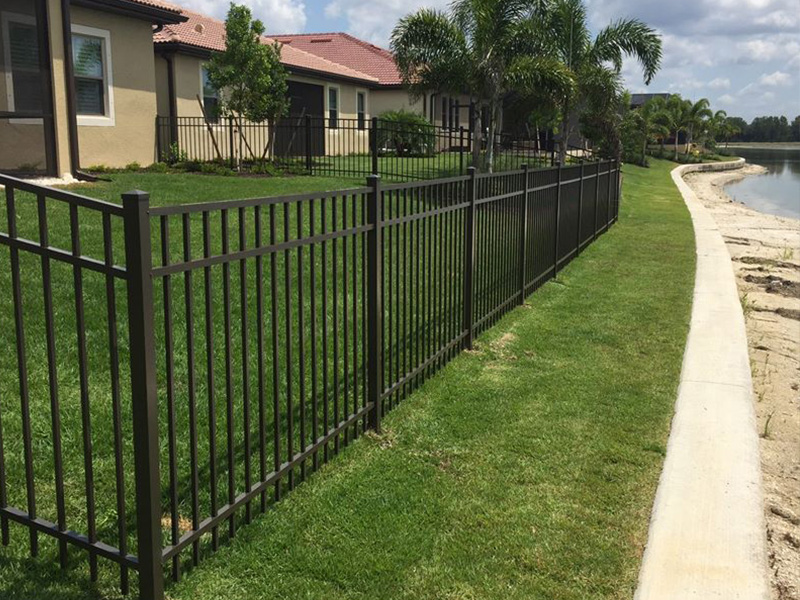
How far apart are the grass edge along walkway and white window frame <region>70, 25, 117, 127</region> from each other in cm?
1164

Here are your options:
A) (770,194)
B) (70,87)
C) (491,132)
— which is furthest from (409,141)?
(770,194)

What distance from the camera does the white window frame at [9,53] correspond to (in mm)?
13547

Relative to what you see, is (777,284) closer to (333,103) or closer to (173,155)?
(173,155)

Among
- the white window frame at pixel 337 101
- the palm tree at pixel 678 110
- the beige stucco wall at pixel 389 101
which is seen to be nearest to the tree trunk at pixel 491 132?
the white window frame at pixel 337 101

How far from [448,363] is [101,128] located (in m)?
12.2

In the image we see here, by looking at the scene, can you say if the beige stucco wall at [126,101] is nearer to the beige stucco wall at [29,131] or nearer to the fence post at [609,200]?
the beige stucco wall at [29,131]

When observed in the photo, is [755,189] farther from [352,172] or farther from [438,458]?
[438,458]

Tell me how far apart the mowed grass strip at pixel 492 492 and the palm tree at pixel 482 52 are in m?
11.7

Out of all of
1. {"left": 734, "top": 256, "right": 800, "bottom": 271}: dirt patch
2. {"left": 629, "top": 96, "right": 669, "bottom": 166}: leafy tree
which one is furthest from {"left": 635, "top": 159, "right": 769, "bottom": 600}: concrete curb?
{"left": 629, "top": 96, "right": 669, "bottom": 166}: leafy tree

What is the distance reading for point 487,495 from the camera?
13.2ft

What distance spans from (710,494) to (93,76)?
14819 mm

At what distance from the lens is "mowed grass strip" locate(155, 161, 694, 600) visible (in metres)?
3.25

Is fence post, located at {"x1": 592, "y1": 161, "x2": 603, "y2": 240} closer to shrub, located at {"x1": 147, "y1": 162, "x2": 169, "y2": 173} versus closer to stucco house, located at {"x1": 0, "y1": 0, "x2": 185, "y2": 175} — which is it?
shrub, located at {"x1": 147, "y1": 162, "x2": 169, "y2": 173}

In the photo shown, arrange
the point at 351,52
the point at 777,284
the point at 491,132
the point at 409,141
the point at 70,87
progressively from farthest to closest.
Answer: the point at 351,52
the point at 409,141
the point at 491,132
the point at 70,87
the point at 777,284
